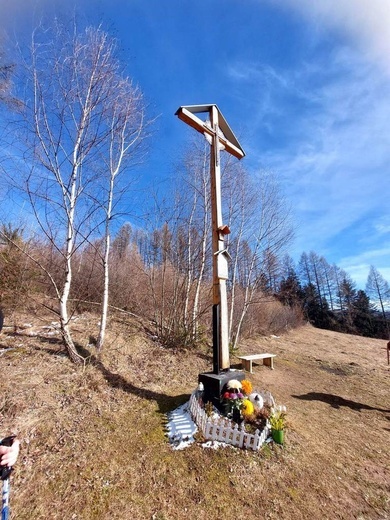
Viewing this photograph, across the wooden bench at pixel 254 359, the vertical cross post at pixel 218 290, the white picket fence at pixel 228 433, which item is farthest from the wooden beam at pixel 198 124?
the wooden bench at pixel 254 359

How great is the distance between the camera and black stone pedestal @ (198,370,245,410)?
4129mm

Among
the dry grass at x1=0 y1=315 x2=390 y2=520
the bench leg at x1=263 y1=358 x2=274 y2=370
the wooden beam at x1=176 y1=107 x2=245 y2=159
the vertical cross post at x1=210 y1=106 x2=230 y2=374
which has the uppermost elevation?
the wooden beam at x1=176 y1=107 x2=245 y2=159

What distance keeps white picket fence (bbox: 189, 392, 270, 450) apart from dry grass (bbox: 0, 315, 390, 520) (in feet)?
0.38

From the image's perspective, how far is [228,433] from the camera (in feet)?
11.8

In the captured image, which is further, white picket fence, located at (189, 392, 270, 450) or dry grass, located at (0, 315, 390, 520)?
white picket fence, located at (189, 392, 270, 450)

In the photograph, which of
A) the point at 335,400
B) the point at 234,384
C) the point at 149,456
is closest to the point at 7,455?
the point at 149,456

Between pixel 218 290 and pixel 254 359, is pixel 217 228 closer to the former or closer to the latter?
pixel 218 290

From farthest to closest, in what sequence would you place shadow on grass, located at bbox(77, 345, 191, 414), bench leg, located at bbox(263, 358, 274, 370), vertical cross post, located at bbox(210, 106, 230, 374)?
bench leg, located at bbox(263, 358, 274, 370), shadow on grass, located at bbox(77, 345, 191, 414), vertical cross post, located at bbox(210, 106, 230, 374)

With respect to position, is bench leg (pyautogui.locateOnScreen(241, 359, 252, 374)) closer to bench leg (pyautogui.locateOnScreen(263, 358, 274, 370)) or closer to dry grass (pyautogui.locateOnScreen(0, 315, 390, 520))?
bench leg (pyautogui.locateOnScreen(263, 358, 274, 370))

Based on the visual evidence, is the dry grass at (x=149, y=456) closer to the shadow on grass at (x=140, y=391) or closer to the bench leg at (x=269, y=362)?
the shadow on grass at (x=140, y=391)

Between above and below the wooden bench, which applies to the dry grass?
below

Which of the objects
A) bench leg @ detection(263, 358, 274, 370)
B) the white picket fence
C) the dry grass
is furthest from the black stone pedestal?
bench leg @ detection(263, 358, 274, 370)

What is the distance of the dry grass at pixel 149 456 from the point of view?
2621mm

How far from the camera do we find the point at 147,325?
9.15m
